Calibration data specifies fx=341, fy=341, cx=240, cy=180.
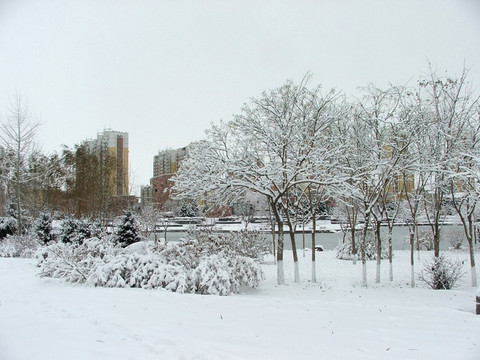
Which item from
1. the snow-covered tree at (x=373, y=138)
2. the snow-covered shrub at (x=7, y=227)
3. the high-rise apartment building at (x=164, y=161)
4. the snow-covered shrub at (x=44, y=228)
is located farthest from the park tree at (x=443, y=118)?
the high-rise apartment building at (x=164, y=161)

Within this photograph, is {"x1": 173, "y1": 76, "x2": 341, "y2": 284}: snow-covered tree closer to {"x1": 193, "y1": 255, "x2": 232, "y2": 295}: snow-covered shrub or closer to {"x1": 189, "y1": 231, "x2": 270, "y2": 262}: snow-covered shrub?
{"x1": 189, "y1": 231, "x2": 270, "y2": 262}: snow-covered shrub

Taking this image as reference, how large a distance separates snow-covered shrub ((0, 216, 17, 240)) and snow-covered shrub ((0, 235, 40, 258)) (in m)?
5.90

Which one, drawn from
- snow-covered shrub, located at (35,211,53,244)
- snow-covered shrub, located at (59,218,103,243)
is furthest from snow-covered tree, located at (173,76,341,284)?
snow-covered shrub, located at (35,211,53,244)

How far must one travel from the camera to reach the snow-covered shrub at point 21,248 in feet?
52.7

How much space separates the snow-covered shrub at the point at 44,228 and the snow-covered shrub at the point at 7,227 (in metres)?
4.86

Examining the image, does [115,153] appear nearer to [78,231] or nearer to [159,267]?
[78,231]

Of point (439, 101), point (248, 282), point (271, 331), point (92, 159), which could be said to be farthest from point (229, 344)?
point (92, 159)

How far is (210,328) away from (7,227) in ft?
78.2

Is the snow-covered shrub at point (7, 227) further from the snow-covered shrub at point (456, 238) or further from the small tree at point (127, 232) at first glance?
the snow-covered shrub at point (456, 238)

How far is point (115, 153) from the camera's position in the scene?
40.7 m

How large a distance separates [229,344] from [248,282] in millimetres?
5098

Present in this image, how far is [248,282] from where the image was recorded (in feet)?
30.5

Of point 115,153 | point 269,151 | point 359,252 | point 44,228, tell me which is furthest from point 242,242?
point 115,153

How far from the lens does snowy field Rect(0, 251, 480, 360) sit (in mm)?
3910
